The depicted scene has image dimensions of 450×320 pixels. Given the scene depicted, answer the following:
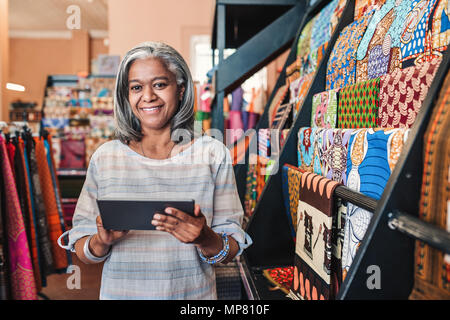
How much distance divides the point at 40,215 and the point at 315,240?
167cm

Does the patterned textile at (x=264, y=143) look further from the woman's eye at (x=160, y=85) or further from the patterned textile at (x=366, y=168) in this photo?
the woman's eye at (x=160, y=85)

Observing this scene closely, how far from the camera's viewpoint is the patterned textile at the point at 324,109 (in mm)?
A: 1070

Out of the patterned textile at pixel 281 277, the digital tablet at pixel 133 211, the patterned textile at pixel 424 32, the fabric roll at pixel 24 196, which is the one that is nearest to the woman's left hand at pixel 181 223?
the digital tablet at pixel 133 211

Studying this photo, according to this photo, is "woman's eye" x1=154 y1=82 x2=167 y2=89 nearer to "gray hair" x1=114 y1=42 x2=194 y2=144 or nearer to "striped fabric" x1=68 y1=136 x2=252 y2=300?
"gray hair" x1=114 y1=42 x2=194 y2=144

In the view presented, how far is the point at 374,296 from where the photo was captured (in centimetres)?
59

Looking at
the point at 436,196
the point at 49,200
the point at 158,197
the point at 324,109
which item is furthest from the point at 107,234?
the point at 49,200

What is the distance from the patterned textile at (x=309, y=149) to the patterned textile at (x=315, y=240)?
82 millimetres

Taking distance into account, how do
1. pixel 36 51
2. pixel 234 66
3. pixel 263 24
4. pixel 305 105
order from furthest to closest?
pixel 36 51 → pixel 263 24 → pixel 234 66 → pixel 305 105

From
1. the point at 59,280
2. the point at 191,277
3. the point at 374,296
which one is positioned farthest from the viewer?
the point at 59,280

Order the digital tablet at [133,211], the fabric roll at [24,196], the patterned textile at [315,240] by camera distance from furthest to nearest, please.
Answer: the fabric roll at [24,196], the patterned textile at [315,240], the digital tablet at [133,211]

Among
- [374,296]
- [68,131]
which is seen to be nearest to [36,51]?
[68,131]

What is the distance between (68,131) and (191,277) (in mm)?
2934

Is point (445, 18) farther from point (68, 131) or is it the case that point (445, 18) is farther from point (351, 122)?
point (68, 131)

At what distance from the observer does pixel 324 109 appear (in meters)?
1.14
